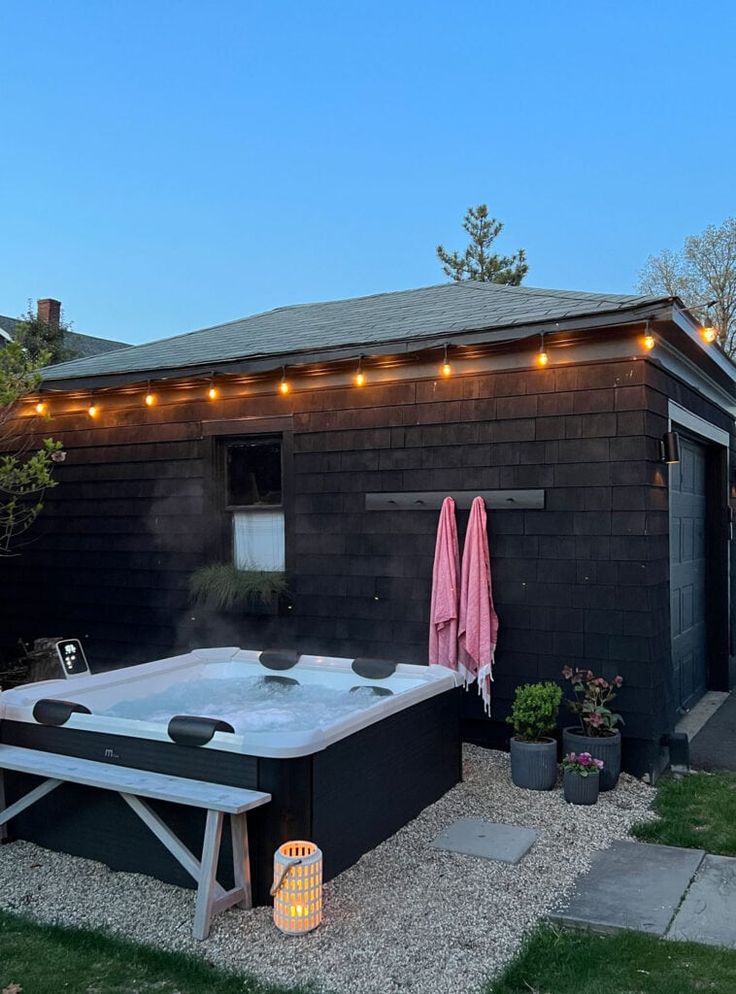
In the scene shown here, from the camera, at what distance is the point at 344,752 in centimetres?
Result: 338

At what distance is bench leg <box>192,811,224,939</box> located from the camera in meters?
Result: 2.84

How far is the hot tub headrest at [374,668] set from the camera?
4.71 metres

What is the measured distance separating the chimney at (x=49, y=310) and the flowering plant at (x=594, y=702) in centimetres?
1877

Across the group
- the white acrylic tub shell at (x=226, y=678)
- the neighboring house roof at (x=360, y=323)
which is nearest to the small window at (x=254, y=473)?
the neighboring house roof at (x=360, y=323)

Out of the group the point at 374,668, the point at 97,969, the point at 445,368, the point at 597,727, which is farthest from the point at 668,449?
the point at 97,969

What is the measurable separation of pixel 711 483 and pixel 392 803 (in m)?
4.90

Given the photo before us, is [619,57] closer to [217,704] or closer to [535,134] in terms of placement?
[535,134]

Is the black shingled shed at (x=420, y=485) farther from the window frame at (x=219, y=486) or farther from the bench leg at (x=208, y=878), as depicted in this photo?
the bench leg at (x=208, y=878)

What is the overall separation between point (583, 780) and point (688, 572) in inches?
106

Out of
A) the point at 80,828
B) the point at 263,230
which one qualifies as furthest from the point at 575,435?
the point at 263,230

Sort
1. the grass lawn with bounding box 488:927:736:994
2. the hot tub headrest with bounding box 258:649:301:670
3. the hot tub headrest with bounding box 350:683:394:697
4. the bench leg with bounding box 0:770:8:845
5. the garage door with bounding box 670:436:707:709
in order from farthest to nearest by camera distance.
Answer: the garage door with bounding box 670:436:707:709
the hot tub headrest with bounding box 258:649:301:670
the hot tub headrest with bounding box 350:683:394:697
the bench leg with bounding box 0:770:8:845
the grass lawn with bounding box 488:927:736:994

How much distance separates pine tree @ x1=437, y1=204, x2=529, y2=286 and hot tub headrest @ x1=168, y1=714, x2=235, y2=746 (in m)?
23.2

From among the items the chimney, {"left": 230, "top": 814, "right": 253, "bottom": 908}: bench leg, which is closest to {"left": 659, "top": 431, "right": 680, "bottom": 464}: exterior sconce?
{"left": 230, "top": 814, "right": 253, "bottom": 908}: bench leg

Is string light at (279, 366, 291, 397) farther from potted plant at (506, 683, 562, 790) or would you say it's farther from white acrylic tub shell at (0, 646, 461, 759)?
potted plant at (506, 683, 562, 790)
